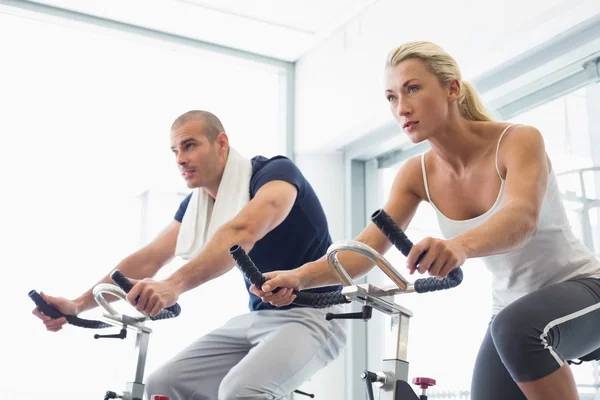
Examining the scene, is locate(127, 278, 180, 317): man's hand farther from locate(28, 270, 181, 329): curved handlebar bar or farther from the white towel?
the white towel

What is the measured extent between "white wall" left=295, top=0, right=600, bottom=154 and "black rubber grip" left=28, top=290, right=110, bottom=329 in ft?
5.80

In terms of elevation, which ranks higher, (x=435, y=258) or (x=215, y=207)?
(x=215, y=207)

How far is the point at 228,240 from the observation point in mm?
1917

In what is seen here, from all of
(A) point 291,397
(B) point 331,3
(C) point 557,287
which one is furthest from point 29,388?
(C) point 557,287

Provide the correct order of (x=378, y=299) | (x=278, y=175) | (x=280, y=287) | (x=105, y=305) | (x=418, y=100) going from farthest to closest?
(x=278, y=175)
(x=105, y=305)
(x=418, y=100)
(x=280, y=287)
(x=378, y=299)

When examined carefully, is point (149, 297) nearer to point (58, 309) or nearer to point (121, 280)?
point (121, 280)

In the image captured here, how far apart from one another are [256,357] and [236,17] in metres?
2.32

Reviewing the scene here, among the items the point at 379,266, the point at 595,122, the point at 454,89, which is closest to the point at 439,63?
the point at 454,89

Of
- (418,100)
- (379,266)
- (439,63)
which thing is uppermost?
(439,63)

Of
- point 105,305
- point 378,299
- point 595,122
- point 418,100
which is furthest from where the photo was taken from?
point 595,122

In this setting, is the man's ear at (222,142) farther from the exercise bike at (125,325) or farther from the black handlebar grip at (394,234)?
the black handlebar grip at (394,234)

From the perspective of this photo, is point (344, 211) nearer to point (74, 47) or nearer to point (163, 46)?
point (163, 46)

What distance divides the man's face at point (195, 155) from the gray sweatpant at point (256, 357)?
18.9 inches

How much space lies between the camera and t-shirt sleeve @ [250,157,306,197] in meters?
2.13
